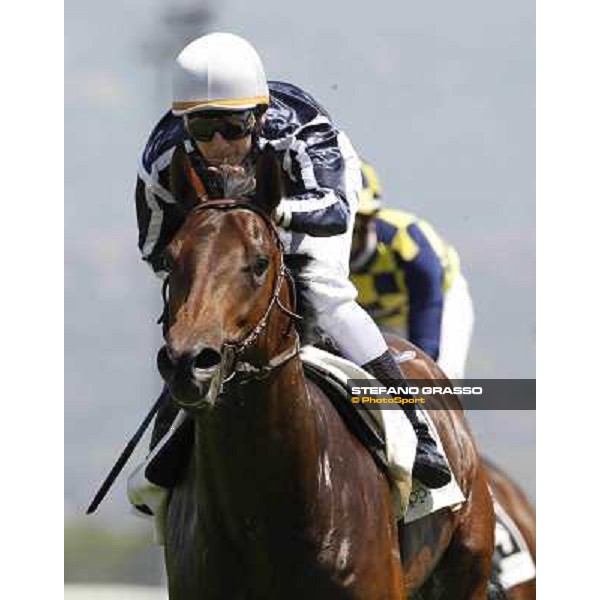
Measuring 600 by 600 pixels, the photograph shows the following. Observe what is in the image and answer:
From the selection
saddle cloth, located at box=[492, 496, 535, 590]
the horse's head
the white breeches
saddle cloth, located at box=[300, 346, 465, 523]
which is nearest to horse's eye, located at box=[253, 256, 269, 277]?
the horse's head

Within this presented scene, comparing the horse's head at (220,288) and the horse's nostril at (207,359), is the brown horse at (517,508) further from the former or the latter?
the horse's nostril at (207,359)

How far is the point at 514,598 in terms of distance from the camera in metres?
6.17

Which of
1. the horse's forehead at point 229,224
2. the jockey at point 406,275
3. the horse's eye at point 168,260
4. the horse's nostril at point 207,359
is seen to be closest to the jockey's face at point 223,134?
the horse's forehead at point 229,224

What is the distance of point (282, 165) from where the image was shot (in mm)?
4301

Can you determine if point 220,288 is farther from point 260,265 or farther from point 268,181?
point 268,181

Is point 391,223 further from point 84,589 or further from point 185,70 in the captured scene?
point 84,589

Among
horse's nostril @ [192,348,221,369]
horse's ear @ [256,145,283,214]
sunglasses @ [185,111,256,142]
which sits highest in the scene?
sunglasses @ [185,111,256,142]

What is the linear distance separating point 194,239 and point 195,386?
394mm

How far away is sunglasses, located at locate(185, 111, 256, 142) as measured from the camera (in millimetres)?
4086

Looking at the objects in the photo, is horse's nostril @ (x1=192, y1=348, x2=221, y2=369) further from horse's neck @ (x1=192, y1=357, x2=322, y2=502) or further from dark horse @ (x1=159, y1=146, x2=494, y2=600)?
horse's neck @ (x1=192, y1=357, x2=322, y2=502)

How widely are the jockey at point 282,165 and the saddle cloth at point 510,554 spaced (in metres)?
1.50

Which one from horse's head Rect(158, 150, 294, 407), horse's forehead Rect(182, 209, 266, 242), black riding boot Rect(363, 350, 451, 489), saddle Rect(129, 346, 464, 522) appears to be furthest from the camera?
black riding boot Rect(363, 350, 451, 489)

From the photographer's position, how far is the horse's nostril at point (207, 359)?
138 inches
